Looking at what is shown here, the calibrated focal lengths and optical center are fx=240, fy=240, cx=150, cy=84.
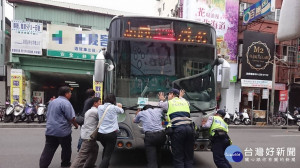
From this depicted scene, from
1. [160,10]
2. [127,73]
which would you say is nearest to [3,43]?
[127,73]

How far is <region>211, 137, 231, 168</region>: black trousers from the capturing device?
4.75 metres

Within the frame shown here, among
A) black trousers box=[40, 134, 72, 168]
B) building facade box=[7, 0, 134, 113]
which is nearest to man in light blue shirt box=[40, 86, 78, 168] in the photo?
black trousers box=[40, 134, 72, 168]

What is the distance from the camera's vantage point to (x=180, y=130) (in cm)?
432

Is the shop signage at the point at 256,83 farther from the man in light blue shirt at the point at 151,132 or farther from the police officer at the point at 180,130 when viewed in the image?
the man in light blue shirt at the point at 151,132

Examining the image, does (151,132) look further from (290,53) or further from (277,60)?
(290,53)

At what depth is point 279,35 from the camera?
7.66 ft

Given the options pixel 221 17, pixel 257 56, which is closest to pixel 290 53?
pixel 257 56

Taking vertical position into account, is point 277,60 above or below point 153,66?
above

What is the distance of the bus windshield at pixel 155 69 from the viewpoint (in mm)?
5047

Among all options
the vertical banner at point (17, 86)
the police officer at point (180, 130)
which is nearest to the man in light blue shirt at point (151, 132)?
the police officer at point (180, 130)

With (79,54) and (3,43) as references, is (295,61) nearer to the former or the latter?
(79,54)

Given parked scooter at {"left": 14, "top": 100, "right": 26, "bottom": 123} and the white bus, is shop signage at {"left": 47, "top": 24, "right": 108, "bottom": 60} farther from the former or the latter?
the white bus

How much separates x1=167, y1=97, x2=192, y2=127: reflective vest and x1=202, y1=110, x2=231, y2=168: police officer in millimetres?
691

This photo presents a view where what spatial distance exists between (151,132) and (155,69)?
53.9 inches
